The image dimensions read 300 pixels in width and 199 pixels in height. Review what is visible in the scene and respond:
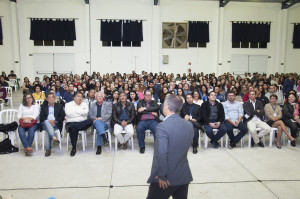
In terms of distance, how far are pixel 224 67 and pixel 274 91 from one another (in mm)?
7717

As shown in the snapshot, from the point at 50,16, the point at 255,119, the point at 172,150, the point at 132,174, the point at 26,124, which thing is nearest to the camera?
the point at 172,150

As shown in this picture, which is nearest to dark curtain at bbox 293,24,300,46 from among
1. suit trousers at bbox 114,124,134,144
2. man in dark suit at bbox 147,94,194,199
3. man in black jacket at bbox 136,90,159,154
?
man in black jacket at bbox 136,90,159,154

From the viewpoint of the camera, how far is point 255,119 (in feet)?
17.1

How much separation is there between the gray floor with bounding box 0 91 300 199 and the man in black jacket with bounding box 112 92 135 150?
26 centimetres

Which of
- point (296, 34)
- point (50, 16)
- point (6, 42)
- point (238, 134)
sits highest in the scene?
point (50, 16)

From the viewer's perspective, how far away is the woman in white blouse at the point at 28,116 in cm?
449

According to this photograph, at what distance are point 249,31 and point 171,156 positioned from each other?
1361 centimetres

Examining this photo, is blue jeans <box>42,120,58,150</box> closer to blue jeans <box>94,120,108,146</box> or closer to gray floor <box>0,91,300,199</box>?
gray floor <box>0,91,300,199</box>

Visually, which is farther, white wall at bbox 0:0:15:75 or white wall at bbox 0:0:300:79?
white wall at bbox 0:0:300:79

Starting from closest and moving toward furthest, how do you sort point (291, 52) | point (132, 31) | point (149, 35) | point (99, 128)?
point (99, 128) < point (132, 31) < point (149, 35) < point (291, 52)

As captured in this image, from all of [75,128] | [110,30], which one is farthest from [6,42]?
[75,128]

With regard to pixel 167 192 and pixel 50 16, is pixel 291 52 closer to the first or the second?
pixel 50 16

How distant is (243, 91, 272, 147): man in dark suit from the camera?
4930 mm

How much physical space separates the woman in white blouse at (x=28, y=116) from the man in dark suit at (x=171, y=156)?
3209mm
